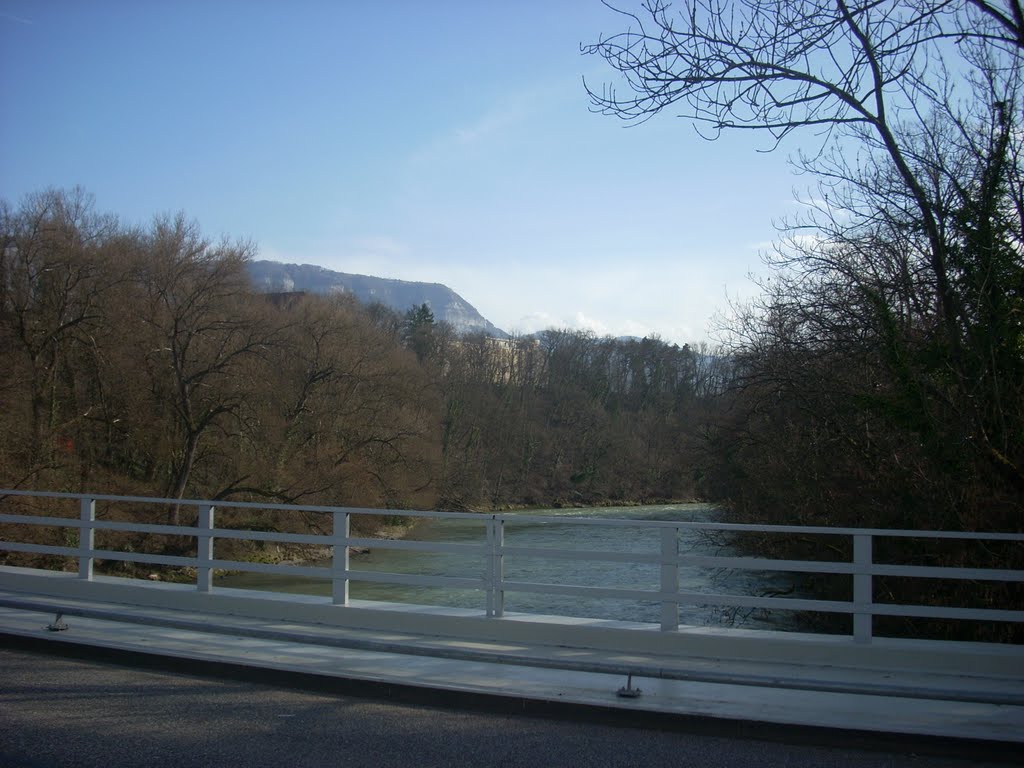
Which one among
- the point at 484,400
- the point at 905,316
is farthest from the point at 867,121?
the point at 484,400

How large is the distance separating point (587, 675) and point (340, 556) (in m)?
3.07

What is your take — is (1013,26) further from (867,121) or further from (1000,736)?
(1000,736)

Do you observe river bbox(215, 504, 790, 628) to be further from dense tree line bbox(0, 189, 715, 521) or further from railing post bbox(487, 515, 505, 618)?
dense tree line bbox(0, 189, 715, 521)

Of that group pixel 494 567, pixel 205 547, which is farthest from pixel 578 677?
pixel 205 547

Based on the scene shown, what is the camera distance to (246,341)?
39.1 m

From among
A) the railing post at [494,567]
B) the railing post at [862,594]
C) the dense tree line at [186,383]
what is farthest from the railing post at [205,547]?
the dense tree line at [186,383]

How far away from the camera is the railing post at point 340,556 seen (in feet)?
29.4

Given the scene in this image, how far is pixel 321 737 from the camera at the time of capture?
5.76 m

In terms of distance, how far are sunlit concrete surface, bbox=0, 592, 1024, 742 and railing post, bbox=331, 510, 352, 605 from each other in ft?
1.41

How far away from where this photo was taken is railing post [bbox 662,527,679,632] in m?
7.73

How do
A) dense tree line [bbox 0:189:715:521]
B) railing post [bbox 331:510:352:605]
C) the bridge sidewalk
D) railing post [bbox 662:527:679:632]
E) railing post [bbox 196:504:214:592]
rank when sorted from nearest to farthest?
the bridge sidewalk, railing post [bbox 662:527:679:632], railing post [bbox 331:510:352:605], railing post [bbox 196:504:214:592], dense tree line [bbox 0:189:715:521]

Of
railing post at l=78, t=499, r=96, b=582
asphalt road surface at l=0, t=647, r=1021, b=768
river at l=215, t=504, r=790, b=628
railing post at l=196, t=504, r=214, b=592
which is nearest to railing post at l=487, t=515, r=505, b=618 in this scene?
river at l=215, t=504, r=790, b=628

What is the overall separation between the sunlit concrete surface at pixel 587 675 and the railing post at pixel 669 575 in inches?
14.0

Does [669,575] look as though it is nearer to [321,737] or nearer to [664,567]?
[664,567]
